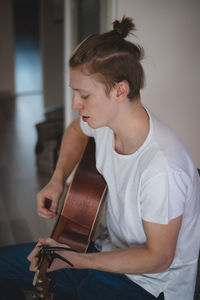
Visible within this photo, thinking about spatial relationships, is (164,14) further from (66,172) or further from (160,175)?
(160,175)

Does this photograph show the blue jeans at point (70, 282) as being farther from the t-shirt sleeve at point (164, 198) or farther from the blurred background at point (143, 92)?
the blurred background at point (143, 92)

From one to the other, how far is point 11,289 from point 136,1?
164 centimetres

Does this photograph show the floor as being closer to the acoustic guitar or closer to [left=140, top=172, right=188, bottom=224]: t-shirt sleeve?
the acoustic guitar

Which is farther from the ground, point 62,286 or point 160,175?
point 160,175

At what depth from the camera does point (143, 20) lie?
81.9 inches

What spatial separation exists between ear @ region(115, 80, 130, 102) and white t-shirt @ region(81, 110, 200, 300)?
0.38 ft

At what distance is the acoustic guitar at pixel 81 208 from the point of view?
1304 mm

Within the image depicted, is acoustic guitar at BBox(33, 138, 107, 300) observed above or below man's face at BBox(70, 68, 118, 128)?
below

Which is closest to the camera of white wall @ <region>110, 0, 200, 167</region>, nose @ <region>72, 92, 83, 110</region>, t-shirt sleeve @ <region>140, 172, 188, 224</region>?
t-shirt sleeve @ <region>140, 172, 188, 224</region>

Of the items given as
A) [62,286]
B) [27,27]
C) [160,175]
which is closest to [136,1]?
[160,175]

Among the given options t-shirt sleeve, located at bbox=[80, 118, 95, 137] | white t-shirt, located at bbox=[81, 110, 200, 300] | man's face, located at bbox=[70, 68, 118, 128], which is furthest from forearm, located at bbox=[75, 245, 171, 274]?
t-shirt sleeve, located at bbox=[80, 118, 95, 137]

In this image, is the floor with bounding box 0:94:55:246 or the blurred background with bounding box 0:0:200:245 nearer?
the blurred background with bounding box 0:0:200:245

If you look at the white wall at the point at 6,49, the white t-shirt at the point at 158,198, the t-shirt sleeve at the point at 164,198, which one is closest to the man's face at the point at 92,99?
the white t-shirt at the point at 158,198

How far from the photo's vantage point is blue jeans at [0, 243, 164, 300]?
1.09m
